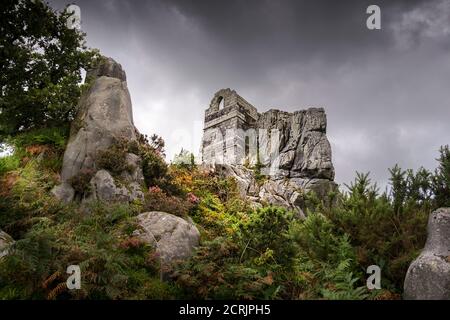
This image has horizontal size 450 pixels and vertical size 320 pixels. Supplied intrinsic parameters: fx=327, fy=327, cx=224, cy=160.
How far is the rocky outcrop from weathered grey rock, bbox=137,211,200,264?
2.26m

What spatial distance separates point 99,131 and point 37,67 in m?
3.15

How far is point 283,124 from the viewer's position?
29.7 meters

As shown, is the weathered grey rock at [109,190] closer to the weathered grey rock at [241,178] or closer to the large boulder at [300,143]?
the weathered grey rock at [241,178]

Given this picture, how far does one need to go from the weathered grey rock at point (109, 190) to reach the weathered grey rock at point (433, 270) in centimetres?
862

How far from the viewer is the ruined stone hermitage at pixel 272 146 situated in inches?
918

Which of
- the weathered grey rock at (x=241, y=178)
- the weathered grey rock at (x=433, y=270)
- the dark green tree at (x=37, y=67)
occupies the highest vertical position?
the dark green tree at (x=37, y=67)

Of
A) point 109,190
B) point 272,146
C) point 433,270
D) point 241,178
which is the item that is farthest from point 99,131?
point 272,146

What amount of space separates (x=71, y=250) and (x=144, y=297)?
65.8 inches

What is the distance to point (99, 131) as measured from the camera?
13.3 m

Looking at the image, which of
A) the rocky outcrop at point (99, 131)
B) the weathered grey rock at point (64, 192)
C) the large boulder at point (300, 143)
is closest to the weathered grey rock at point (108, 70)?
Answer: the rocky outcrop at point (99, 131)

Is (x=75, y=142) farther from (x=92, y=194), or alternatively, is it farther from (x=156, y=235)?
(x=156, y=235)

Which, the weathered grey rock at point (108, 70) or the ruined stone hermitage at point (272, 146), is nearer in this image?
the weathered grey rock at point (108, 70)

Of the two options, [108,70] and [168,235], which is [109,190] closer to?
[168,235]

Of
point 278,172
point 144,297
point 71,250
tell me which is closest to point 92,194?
point 71,250
